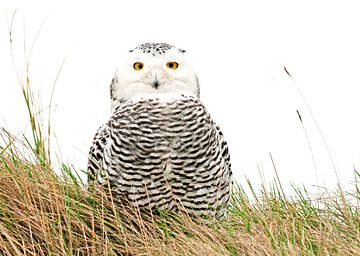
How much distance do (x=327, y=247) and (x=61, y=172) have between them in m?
1.75

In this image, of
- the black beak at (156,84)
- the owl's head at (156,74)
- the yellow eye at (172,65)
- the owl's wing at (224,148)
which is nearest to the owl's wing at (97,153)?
the owl's head at (156,74)

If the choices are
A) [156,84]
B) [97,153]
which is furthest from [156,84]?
[97,153]

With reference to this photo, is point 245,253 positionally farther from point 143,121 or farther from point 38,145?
point 38,145

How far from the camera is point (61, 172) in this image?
18.3 ft

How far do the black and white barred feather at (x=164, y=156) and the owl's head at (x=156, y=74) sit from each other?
6cm

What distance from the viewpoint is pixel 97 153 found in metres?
5.52

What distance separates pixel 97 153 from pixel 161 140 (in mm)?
500

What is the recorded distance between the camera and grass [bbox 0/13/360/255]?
→ 502 centimetres

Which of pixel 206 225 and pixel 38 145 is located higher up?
pixel 38 145

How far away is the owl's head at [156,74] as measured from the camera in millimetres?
5215

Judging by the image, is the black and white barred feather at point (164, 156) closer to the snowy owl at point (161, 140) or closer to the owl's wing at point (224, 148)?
the snowy owl at point (161, 140)

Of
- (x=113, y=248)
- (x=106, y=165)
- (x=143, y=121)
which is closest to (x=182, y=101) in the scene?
(x=143, y=121)

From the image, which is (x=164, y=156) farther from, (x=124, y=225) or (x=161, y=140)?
(x=124, y=225)

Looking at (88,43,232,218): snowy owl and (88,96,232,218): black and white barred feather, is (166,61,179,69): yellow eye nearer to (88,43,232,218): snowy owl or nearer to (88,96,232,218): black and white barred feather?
(88,43,232,218): snowy owl
